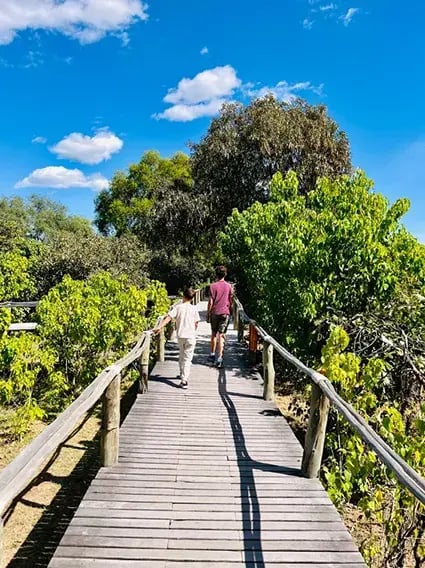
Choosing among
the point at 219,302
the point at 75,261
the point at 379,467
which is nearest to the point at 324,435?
the point at 379,467

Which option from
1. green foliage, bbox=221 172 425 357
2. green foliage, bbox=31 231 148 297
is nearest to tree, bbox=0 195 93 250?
green foliage, bbox=31 231 148 297

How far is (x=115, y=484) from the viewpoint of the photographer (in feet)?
13.1

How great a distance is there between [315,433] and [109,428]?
6.01ft

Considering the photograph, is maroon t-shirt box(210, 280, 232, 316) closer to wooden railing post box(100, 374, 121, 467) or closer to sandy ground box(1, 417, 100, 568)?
sandy ground box(1, 417, 100, 568)

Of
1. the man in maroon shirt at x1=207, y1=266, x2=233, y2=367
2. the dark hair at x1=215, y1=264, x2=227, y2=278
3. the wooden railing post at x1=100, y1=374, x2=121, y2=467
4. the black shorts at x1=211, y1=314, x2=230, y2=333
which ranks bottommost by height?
the wooden railing post at x1=100, y1=374, x2=121, y2=467

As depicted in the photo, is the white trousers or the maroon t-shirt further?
the maroon t-shirt

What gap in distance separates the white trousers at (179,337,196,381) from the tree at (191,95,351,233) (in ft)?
49.5

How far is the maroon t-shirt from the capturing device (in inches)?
313

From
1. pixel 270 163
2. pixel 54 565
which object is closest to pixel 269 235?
pixel 54 565

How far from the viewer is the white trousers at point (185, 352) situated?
682 centimetres

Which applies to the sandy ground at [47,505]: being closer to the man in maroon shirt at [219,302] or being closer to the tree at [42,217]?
the man in maroon shirt at [219,302]

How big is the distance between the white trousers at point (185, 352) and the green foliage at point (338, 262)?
148 cm

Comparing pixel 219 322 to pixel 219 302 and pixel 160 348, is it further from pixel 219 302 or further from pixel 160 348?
pixel 160 348

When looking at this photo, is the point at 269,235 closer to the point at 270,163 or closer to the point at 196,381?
the point at 196,381
